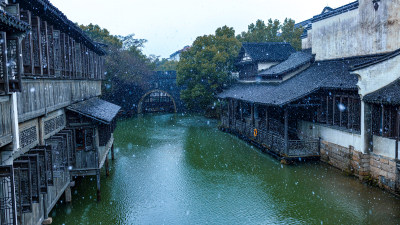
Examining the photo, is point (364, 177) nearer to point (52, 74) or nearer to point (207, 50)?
point (52, 74)

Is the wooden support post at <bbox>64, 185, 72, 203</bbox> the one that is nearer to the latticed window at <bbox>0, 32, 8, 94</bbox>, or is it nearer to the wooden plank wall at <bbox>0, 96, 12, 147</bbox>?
the wooden plank wall at <bbox>0, 96, 12, 147</bbox>

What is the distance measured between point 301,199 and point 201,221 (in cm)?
436

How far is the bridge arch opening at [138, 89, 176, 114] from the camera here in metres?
49.3

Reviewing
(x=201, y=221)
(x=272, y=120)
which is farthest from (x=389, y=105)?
(x=272, y=120)

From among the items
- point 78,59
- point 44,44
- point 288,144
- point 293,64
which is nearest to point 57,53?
point 44,44

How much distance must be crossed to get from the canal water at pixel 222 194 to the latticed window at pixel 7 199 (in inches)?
214

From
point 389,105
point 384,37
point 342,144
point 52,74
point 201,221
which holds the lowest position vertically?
point 201,221

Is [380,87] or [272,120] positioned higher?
[380,87]

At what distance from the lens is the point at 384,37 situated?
55.8 feet

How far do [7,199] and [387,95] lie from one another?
13234 millimetres

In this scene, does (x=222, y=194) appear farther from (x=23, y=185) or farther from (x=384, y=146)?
(x=23, y=185)

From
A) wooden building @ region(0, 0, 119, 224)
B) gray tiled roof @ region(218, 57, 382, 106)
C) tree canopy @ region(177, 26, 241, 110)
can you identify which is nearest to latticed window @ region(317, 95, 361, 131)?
gray tiled roof @ region(218, 57, 382, 106)

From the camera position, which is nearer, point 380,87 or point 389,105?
point 389,105

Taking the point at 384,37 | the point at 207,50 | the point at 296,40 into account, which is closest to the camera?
the point at 384,37
